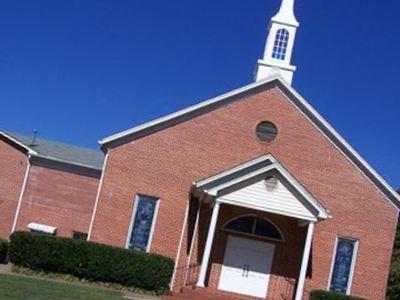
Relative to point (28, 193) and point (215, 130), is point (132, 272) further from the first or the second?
point (28, 193)

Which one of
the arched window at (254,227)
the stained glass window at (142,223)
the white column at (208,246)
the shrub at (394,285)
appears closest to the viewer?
the white column at (208,246)

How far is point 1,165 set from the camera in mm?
33469

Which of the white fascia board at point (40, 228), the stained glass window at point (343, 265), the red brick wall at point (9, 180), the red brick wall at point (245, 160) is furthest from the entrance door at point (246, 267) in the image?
the red brick wall at point (9, 180)

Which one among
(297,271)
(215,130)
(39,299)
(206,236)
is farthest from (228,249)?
(39,299)

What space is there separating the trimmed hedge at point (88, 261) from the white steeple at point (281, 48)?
10248 mm

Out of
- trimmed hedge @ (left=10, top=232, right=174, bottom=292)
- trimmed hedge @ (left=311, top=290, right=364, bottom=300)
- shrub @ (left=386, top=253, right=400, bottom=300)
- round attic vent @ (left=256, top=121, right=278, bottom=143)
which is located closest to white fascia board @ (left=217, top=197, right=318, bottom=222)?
trimmed hedge @ (left=311, top=290, right=364, bottom=300)

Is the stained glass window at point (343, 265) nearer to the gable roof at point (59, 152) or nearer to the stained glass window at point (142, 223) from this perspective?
the stained glass window at point (142, 223)

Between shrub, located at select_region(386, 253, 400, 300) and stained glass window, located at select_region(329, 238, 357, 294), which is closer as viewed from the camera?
stained glass window, located at select_region(329, 238, 357, 294)

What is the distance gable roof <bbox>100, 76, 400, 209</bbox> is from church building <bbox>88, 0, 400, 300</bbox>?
0.04m

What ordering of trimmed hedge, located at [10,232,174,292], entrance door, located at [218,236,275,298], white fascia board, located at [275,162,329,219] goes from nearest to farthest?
trimmed hedge, located at [10,232,174,292], white fascia board, located at [275,162,329,219], entrance door, located at [218,236,275,298]

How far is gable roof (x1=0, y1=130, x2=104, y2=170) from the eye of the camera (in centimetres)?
3359

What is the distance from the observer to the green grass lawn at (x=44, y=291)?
58.7 feet

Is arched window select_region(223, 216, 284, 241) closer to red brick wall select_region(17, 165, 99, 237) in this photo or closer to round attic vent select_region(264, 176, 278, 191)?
round attic vent select_region(264, 176, 278, 191)

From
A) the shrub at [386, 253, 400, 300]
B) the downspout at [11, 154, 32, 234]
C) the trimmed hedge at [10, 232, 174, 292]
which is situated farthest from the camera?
the shrub at [386, 253, 400, 300]
